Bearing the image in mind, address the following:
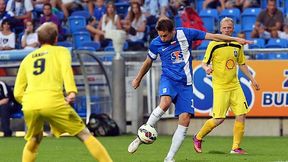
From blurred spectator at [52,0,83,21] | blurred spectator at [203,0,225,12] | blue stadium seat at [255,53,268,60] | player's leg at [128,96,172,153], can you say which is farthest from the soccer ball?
Answer: blurred spectator at [52,0,83,21]

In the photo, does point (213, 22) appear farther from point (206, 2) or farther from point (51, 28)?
point (51, 28)

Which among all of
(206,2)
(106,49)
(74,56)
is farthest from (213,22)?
(74,56)

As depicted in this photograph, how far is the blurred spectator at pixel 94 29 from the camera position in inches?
942

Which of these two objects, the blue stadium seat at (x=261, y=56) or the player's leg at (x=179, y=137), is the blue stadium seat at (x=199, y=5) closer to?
the blue stadium seat at (x=261, y=56)

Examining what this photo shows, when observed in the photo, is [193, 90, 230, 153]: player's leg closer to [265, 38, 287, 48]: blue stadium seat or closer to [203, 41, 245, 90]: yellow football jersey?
[203, 41, 245, 90]: yellow football jersey

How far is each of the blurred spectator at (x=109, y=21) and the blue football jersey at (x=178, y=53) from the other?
10.0 meters

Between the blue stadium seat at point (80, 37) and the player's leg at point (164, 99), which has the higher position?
the player's leg at point (164, 99)

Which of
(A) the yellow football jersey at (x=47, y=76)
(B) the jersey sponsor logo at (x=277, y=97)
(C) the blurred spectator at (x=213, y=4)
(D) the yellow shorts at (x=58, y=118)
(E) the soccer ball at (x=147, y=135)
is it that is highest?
(A) the yellow football jersey at (x=47, y=76)

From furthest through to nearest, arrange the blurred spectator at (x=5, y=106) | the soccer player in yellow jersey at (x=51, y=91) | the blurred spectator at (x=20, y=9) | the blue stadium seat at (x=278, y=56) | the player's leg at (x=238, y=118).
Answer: the blurred spectator at (x=20, y=9)
the blurred spectator at (x=5, y=106)
the blue stadium seat at (x=278, y=56)
the player's leg at (x=238, y=118)
the soccer player in yellow jersey at (x=51, y=91)

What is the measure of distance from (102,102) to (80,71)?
82 centimetres

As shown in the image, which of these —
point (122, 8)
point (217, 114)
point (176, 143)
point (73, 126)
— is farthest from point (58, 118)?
point (122, 8)

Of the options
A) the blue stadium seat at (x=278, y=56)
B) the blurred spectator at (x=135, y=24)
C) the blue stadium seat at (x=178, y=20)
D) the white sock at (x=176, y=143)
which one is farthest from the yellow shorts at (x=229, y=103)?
the blue stadium seat at (x=178, y=20)

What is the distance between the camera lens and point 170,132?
68.0ft

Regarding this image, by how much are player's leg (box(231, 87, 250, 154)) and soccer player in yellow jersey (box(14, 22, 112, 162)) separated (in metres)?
4.85
